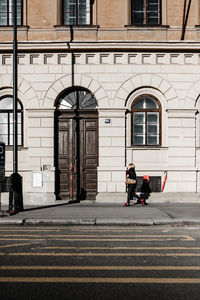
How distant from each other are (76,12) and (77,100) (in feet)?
12.2

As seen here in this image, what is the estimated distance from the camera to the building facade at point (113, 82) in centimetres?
1509

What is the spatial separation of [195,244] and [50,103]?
952cm

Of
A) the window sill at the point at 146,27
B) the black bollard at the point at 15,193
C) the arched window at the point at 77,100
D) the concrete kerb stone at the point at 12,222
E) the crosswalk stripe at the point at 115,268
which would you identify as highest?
the window sill at the point at 146,27

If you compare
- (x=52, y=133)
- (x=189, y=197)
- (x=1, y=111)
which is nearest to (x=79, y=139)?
(x=52, y=133)

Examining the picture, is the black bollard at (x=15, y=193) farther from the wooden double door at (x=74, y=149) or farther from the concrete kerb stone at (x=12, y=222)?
the wooden double door at (x=74, y=149)

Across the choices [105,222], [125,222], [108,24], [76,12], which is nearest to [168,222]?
[125,222]

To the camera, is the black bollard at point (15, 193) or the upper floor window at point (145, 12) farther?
the upper floor window at point (145, 12)

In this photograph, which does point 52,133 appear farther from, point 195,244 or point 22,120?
point 195,244

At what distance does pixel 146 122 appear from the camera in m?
15.4

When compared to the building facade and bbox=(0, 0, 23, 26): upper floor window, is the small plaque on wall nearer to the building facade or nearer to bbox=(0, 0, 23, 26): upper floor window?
the building facade

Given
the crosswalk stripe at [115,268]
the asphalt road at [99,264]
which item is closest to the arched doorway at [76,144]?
the asphalt road at [99,264]

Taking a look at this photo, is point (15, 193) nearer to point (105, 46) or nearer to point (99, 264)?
point (99, 264)

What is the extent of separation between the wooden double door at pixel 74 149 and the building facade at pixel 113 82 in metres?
0.33

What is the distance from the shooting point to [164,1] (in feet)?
49.6
